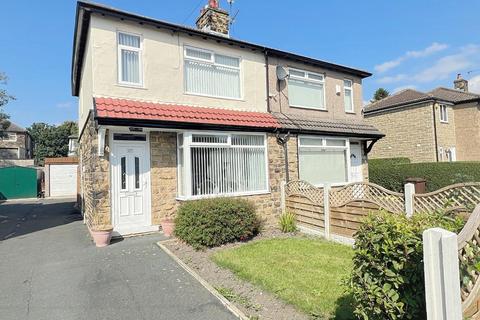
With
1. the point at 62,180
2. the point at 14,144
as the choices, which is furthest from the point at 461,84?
the point at 14,144

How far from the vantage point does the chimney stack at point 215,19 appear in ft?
38.8

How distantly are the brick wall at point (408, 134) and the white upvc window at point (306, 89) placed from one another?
37.6 ft

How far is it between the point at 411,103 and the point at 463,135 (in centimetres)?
506

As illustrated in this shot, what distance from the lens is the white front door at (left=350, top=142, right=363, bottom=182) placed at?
1374 centimetres

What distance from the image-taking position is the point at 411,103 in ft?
69.3

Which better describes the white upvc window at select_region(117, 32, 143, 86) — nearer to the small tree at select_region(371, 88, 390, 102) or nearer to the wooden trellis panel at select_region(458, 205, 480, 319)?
the wooden trellis panel at select_region(458, 205, 480, 319)

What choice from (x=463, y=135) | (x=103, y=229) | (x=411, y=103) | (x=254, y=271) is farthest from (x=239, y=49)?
(x=463, y=135)

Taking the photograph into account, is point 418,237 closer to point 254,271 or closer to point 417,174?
point 254,271

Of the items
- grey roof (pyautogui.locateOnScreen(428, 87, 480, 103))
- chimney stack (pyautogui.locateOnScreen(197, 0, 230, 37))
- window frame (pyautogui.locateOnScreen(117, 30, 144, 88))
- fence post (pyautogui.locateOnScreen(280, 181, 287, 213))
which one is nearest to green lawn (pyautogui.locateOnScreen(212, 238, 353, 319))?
fence post (pyautogui.locateOnScreen(280, 181, 287, 213))

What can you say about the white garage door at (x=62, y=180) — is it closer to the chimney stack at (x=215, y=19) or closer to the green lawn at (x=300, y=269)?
the chimney stack at (x=215, y=19)

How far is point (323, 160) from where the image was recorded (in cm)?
1208

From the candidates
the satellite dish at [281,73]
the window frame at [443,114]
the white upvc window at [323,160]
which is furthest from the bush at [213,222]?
the window frame at [443,114]

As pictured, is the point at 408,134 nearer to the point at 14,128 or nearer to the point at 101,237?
the point at 101,237

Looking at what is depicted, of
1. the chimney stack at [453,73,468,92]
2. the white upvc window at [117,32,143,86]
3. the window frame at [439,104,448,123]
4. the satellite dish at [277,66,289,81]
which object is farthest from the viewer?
the chimney stack at [453,73,468,92]
